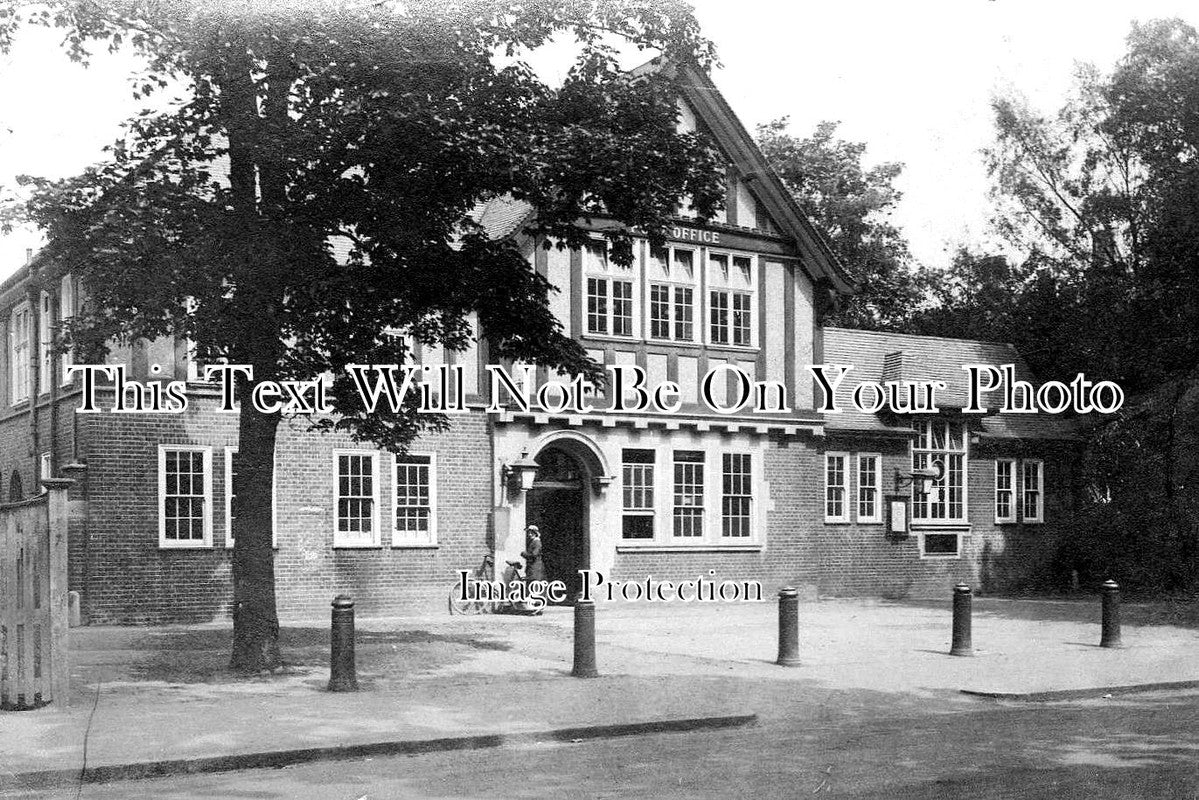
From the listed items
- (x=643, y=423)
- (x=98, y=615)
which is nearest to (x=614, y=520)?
(x=643, y=423)

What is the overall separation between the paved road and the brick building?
12.1 m

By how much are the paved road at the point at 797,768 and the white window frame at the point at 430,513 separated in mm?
13080

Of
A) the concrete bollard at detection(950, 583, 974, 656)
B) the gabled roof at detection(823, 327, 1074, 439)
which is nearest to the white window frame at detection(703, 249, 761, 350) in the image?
the gabled roof at detection(823, 327, 1074, 439)

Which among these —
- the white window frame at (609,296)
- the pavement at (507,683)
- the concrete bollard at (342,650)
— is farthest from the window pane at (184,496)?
the concrete bollard at (342,650)

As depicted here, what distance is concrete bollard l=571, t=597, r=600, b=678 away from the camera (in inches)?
558

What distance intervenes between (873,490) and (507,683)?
1730 centimetres

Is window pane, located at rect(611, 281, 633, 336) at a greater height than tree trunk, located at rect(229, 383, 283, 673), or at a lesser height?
greater

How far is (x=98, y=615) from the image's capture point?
20.4 m

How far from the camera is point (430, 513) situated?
23.6m

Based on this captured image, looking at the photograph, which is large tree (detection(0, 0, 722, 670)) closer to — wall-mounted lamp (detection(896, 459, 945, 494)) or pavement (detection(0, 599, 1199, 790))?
pavement (detection(0, 599, 1199, 790))

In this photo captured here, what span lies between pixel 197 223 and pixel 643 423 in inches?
530

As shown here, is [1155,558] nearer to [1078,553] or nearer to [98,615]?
[1078,553]

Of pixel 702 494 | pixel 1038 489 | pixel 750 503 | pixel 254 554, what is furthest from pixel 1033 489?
pixel 254 554

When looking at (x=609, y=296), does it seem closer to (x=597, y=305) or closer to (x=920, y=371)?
(x=597, y=305)
